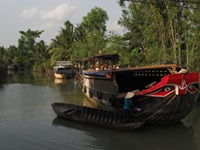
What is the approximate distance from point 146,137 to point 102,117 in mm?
2036

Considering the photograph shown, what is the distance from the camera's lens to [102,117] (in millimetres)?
10969

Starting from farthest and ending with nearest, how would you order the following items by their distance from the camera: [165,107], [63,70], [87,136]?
[63,70] → [165,107] → [87,136]

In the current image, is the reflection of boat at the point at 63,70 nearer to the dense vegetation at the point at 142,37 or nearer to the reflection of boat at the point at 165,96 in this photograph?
the dense vegetation at the point at 142,37

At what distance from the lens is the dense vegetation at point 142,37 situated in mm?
18325

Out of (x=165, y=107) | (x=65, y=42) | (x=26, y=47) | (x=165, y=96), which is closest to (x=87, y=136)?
(x=165, y=107)

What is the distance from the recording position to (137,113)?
35.0 feet

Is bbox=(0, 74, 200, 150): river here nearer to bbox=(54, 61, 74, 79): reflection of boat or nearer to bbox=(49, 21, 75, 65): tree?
bbox=(54, 61, 74, 79): reflection of boat

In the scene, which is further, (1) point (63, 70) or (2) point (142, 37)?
(1) point (63, 70)

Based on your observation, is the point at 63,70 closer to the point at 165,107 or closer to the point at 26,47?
the point at 165,107

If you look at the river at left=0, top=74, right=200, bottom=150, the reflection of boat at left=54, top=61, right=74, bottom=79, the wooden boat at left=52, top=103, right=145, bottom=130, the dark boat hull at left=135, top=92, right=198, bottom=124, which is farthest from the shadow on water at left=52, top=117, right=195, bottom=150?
the reflection of boat at left=54, top=61, right=74, bottom=79

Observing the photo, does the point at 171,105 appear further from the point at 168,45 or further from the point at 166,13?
the point at 168,45

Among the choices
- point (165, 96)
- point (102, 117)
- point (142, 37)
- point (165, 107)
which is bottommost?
point (102, 117)

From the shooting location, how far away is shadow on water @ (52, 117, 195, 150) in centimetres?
900

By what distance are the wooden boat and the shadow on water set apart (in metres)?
0.23
